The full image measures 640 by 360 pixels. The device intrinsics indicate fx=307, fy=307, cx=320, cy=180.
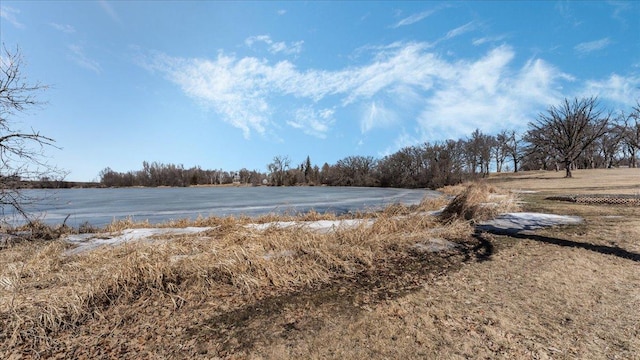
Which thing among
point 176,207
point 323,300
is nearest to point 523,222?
point 323,300

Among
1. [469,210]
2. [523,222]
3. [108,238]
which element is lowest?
[523,222]

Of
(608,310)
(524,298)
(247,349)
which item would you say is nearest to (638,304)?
(608,310)

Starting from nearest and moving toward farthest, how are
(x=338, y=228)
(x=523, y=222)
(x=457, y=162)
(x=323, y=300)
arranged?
(x=323, y=300) < (x=338, y=228) < (x=523, y=222) < (x=457, y=162)

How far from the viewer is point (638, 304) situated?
4.04 metres

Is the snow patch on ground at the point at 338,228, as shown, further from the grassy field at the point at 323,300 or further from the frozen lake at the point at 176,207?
the frozen lake at the point at 176,207

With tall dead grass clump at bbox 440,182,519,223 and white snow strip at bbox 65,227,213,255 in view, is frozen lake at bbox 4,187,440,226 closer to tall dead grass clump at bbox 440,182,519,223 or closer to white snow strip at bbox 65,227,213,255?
white snow strip at bbox 65,227,213,255

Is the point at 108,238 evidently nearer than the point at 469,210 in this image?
Yes

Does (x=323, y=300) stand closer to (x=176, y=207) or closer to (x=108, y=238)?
(x=108, y=238)

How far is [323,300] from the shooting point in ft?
14.4

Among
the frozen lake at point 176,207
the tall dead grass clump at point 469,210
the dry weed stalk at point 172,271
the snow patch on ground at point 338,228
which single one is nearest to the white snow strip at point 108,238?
the snow patch on ground at point 338,228

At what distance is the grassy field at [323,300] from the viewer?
10.6 feet

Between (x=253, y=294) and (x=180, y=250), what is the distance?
2325mm

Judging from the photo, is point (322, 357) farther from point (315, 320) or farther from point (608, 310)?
point (608, 310)

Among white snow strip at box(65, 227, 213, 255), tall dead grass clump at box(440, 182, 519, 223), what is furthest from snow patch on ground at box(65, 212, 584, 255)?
tall dead grass clump at box(440, 182, 519, 223)
